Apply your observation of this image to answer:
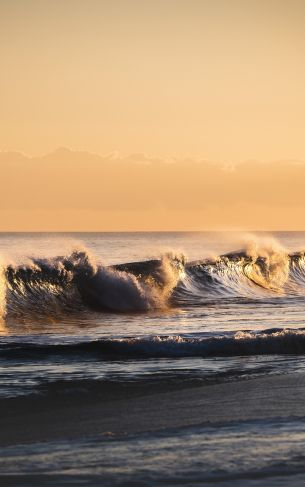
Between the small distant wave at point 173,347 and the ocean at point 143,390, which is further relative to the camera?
the small distant wave at point 173,347

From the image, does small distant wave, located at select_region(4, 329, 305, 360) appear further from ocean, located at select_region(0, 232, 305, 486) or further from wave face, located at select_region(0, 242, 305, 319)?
wave face, located at select_region(0, 242, 305, 319)

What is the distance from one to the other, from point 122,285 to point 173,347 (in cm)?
1311

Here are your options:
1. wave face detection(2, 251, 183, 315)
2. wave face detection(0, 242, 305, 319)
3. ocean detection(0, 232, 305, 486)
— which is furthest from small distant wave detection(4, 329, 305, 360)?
wave face detection(2, 251, 183, 315)

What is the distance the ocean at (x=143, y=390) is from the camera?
24.7 feet

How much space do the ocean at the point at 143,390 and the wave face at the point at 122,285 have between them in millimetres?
100

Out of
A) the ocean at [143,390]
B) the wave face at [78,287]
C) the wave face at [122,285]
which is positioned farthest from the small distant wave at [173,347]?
the wave face at [78,287]

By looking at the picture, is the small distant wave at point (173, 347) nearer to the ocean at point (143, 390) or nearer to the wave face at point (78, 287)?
the ocean at point (143, 390)

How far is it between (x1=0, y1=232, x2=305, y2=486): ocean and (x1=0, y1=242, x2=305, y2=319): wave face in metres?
0.10

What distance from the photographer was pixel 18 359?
46.3ft

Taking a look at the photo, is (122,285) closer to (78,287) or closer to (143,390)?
(78,287)

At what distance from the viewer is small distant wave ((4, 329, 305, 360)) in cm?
1477

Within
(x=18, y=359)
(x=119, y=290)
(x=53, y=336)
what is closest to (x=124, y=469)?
(x=18, y=359)

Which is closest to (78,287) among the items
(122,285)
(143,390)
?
(122,285)

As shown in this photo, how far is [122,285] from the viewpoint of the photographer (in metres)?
28.2
